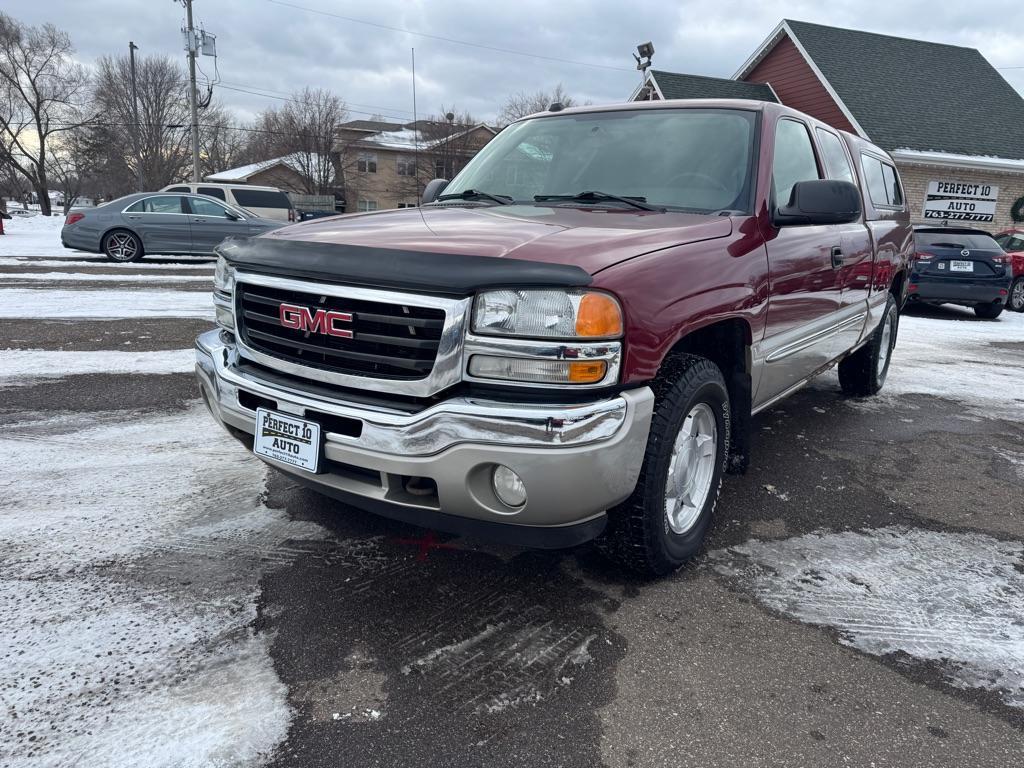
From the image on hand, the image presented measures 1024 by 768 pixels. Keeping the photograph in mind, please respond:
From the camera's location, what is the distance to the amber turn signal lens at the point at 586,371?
7.01ft

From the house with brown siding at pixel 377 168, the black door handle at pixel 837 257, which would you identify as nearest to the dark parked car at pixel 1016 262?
the black door handle at pixel 837 257

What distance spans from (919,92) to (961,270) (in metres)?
13.1

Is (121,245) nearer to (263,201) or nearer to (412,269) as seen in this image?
(263,201)

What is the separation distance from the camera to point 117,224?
558 inches

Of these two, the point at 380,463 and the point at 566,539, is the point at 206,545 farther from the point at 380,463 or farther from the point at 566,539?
the point at 566,539

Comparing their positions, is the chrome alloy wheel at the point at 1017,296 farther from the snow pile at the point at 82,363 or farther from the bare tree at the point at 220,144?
the bare tree at the point at 220,144

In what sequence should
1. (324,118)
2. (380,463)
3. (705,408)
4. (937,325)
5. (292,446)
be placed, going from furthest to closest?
(324,118)
(937,325)
(705,408)
(292,446)
(380,463)

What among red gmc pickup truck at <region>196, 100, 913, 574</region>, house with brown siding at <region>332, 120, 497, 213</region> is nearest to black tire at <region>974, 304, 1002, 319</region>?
red gmc pickup truck at <region>196, 100, 913, 574</region>

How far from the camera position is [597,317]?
7.07 feet

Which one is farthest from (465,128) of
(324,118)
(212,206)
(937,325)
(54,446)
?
(54,446)

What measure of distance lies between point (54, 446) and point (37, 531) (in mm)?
1160

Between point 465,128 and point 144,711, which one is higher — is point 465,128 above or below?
above

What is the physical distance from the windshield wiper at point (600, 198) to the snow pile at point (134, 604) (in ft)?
6.10

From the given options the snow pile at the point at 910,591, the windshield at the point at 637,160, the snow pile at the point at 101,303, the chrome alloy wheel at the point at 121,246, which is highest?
the windshield at the point at 637,160
